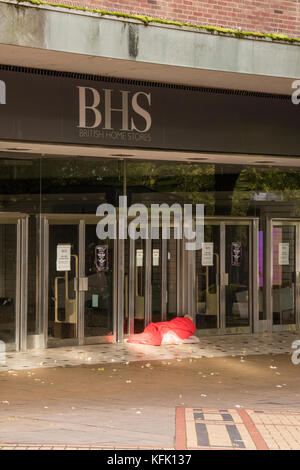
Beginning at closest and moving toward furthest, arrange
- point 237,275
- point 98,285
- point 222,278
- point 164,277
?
point 98,285 < point 164,277 < point 222,278 < point 237,275

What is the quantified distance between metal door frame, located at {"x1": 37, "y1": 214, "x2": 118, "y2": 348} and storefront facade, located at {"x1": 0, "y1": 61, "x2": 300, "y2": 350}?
0.07 ft

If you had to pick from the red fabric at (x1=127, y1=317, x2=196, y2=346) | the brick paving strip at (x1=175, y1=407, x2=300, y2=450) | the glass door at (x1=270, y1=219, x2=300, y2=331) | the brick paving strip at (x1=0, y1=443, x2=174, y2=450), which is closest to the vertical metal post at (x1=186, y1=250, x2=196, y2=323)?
the red fabric at (x1=127, y1=317, x2=196, y2=346)

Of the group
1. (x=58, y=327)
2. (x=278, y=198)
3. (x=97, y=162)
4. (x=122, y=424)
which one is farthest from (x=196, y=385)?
(x=278, y=198)

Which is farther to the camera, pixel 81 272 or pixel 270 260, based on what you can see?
pixel 270 260

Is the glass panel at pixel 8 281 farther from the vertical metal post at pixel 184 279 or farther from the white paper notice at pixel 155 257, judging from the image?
the vertical metal post at pixel 184 279

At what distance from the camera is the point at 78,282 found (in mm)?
14984

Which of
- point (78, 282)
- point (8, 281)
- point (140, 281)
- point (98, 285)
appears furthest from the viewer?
point (140, 281)

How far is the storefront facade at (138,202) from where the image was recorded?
12203mm

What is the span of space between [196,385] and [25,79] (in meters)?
5.05

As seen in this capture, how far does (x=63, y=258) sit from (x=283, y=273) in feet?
16.8

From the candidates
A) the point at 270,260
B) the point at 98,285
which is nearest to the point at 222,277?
the point at 270,260

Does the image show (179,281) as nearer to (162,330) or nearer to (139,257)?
(139,257)

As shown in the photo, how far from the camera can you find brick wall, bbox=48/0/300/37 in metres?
11.4

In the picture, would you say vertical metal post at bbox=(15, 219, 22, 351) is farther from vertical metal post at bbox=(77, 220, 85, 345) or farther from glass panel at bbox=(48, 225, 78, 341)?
vertical metal post at bbox=(77, 220, 85, 345)
